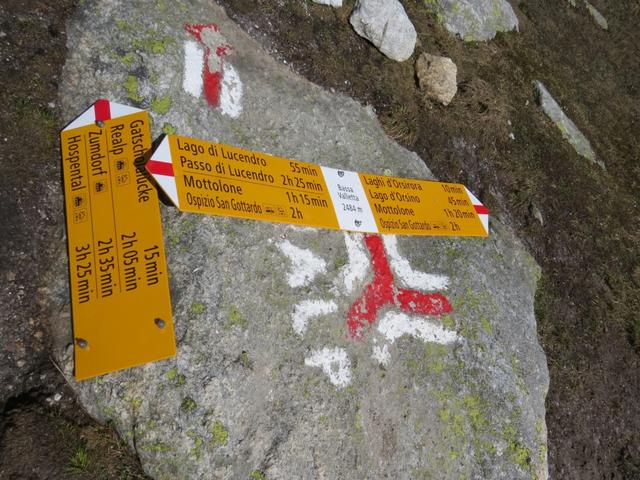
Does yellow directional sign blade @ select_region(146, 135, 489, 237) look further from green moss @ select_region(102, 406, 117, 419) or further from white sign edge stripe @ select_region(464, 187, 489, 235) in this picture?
green moss @ select_region(102, 406, 117, 419)

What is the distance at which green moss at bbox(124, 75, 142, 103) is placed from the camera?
203 inches

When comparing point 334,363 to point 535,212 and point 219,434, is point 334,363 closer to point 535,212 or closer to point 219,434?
point 219,434

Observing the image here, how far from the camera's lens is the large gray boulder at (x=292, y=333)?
14.4ft

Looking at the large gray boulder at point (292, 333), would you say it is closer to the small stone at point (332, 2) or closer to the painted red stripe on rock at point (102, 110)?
the painted red stripe on rock at point (102, 110)

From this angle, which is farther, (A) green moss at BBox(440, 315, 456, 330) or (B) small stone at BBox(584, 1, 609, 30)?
(B) small stone at BBox(584, 1, 609, 30)

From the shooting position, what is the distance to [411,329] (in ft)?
18.6

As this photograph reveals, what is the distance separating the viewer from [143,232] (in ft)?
14.9

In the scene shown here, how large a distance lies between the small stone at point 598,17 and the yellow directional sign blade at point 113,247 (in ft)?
Answer: 48.3

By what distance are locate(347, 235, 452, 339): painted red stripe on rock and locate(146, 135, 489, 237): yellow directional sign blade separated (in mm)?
291

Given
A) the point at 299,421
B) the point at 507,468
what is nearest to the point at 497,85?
the point at 507,468

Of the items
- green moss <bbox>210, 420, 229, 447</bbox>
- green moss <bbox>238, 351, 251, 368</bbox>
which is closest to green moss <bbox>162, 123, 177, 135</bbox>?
green moss <bbox>238, 351, 251, 368</bbox>

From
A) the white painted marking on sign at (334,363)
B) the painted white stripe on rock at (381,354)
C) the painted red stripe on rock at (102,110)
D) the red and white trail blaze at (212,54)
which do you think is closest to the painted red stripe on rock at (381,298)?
the painted white stripe on rock at (381,354)

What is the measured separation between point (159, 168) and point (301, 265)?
66.5 inches

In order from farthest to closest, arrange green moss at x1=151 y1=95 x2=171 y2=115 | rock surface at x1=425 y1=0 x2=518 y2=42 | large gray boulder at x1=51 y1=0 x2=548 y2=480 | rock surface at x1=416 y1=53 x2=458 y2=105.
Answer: rock surface at x1=425 y1=0 x2=518 y2=42
rock surface at x1=416 y1=53 x2=458 y2=105
green moss at x1=151 y1=95 x2=171 y2=115
large gray boulder at x1=51 y1=0 x2=548 y2=480
